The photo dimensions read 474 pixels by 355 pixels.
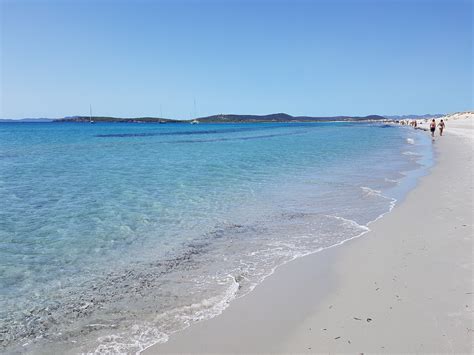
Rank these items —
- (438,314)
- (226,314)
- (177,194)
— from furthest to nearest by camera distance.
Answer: (177,194) < (226,314) < (438,314)

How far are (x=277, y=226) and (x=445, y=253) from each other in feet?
12.4

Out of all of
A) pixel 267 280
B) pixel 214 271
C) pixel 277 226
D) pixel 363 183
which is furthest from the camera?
pixel 363 183

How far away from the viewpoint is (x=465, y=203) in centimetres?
1038

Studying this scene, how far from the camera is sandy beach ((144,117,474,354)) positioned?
4273 mm

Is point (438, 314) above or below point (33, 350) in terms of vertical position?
above

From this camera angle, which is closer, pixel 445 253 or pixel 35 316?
pixel 35 316

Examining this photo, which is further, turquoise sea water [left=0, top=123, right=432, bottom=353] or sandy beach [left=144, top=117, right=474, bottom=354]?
turquoise sea water [left=0, top=123, right=432, bottom=353]

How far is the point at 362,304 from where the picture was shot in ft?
16.8

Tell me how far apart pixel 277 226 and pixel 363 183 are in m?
7.57

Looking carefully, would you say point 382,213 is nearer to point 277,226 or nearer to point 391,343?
point 277,226

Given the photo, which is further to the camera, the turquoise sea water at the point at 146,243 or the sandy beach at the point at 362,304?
the turquoise sea water at the point at 146,243

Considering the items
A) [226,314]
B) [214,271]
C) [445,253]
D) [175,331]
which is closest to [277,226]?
[214,271]

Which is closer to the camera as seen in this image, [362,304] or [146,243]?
[362,304]

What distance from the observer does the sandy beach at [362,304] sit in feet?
14.0
